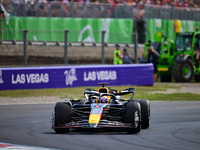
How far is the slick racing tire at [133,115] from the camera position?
9570 millimetres

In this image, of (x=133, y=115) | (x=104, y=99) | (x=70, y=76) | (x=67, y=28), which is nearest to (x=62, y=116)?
(x=104, y=99)

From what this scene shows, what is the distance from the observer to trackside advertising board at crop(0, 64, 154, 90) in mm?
18422

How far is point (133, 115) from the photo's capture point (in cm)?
961

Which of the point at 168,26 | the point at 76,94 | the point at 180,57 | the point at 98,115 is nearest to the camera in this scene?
the point at 98,115

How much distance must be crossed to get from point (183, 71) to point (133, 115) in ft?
52.5

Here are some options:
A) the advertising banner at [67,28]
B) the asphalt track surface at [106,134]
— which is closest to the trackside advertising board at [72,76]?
the advertising banner at [67,28]

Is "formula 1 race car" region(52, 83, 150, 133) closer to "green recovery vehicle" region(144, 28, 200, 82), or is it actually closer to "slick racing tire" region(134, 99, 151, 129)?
"slick racing tire" region(134, 99, 151, 129)

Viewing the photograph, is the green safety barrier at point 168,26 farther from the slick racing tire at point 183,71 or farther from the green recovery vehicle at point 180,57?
the slick racing tire at point 183,71

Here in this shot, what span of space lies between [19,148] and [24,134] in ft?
5.93

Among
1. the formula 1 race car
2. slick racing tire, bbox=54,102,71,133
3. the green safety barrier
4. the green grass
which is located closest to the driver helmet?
the formula 1 race car

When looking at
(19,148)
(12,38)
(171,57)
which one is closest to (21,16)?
(12,38)

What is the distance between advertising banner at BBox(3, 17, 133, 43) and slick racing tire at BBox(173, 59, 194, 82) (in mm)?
3004

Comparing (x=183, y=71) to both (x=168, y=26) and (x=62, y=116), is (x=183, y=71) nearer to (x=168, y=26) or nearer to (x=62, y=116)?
(x=168, y=26)

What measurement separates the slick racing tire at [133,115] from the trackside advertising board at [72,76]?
922 centimetres
